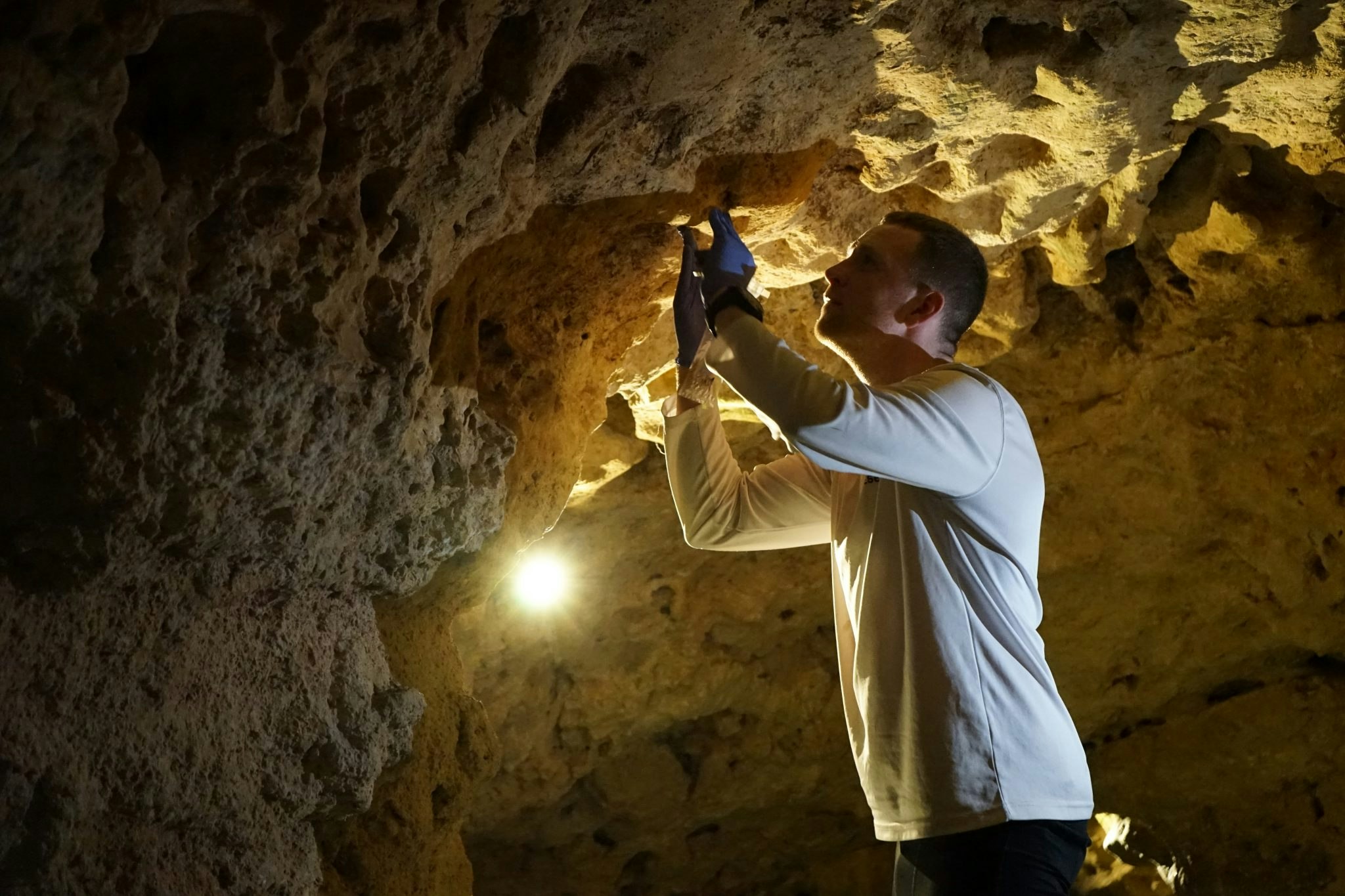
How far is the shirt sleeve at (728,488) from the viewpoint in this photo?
7.43 ft

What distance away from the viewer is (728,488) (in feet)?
7.47

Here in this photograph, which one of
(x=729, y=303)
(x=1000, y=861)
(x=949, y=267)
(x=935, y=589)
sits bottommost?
(x=1000, y=861)

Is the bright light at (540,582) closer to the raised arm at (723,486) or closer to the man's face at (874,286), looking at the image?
the raised arm at (723,486)

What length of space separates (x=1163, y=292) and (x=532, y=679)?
7.54 feet

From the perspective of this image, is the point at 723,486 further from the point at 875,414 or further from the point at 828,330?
the point at 875,414

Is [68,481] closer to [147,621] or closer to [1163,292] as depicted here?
[147,621]

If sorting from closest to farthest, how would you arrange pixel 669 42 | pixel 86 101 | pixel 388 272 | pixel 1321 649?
pixel 86 101 → pixel 388 272 → pixel 669 42 → pixel 1321 649

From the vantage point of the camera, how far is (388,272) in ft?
5.32

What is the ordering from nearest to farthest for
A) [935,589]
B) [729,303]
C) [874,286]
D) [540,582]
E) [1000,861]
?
[1000,861]
[935,589]
[729,303]
[874,286]
[540,582]

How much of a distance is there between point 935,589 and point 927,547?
0.08 m

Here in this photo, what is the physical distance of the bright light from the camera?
345 centimetres

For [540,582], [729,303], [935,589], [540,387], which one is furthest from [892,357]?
[540,582]

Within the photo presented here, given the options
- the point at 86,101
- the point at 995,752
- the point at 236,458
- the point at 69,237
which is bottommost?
the point at 995,752

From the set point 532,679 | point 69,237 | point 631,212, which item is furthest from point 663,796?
point 69,237
